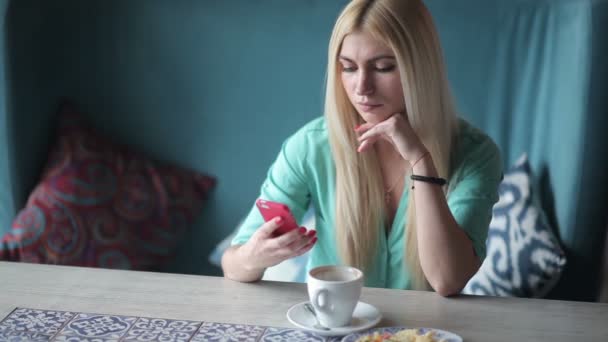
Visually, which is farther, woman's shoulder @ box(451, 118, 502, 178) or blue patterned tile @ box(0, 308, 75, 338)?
woman's shoulder @ box(451, 118, 502, 178)

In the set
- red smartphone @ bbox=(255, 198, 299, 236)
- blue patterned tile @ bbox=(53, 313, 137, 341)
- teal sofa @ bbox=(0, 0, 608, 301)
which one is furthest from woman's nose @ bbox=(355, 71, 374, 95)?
teal sofa @ bbox=(0, 0, 608, 301)

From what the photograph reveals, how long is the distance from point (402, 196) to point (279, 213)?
392 mm

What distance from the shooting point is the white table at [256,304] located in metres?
1.00

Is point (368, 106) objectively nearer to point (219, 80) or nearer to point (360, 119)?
point (360, 119)

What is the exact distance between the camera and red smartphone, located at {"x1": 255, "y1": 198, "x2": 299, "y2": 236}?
1.06 metres

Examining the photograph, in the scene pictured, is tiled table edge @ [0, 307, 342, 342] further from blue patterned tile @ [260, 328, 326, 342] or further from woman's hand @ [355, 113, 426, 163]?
woman's hand @ [355, 113, 426, 163]

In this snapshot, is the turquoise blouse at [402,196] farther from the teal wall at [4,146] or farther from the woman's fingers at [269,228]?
the teal wall at [4,146]

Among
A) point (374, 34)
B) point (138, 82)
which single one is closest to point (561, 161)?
point (374, 34)

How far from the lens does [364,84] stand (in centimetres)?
129

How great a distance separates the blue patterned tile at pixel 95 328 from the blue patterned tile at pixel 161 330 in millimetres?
15

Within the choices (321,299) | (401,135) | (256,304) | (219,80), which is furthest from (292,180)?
(219,80)

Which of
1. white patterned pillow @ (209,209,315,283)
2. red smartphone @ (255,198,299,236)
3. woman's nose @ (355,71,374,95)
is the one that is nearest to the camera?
red smartphone @ (255,198,299,236)

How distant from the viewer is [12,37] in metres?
2.02

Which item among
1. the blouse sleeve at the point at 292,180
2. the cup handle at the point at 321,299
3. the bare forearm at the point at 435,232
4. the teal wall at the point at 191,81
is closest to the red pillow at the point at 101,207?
the teal wall at the point at 191,81
